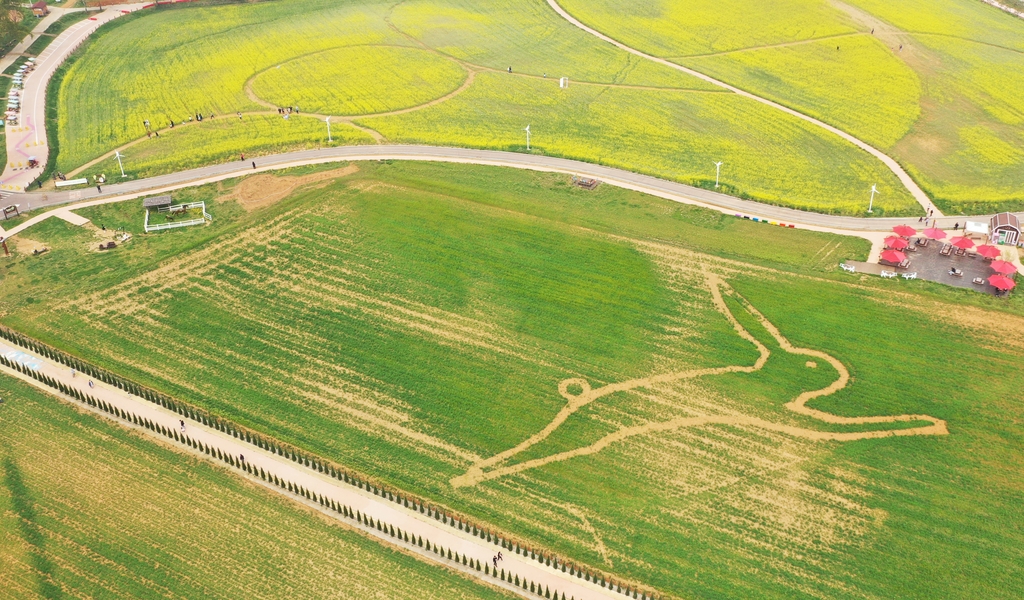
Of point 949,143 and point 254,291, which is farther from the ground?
point 949,143

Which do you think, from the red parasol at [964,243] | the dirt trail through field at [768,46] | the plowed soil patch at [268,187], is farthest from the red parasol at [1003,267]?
the plowed soil patch at [268,187]

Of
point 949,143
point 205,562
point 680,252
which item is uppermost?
point 949,143

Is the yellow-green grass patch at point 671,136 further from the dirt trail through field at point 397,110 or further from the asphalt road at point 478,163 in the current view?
the asphalt road at point 478,163

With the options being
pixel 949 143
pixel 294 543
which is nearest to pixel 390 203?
pixel 294 543

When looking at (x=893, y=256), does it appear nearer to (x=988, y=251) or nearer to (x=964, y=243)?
(x=964, y=243)

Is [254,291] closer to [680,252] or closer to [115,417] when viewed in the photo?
[115,417]

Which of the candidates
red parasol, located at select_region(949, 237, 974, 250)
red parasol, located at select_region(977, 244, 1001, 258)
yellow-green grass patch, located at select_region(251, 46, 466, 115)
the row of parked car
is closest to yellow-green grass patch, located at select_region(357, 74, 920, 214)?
yellow-green grass patch, located at select_region(251, 46, 466, 115)
